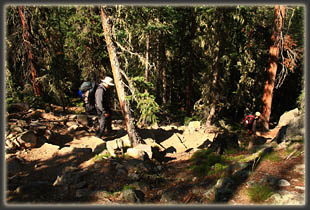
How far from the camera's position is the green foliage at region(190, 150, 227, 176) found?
647 cm

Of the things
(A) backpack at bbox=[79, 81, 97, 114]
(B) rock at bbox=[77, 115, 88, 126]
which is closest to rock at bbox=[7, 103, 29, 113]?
(B) rock at bbox=[77, 115, 88, 126]

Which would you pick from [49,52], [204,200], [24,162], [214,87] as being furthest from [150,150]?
[49,52]

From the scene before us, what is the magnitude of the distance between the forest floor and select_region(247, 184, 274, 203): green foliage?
7 centimetres

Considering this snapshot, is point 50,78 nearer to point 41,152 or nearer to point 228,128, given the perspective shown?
point 41,152

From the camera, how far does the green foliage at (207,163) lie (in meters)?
6.47

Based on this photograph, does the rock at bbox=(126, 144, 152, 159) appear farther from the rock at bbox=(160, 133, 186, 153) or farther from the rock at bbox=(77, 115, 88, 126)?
the rock at bbox=(77, 115, 88, 126)

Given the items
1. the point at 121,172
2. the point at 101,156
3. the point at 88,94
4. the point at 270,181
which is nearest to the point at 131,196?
the point at 121,172

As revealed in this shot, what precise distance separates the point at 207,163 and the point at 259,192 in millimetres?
2925

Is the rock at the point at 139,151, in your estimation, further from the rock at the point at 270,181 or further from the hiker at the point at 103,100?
the rock at the point at 270,181

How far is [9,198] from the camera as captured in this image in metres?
4.57

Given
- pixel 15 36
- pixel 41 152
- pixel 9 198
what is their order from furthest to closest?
pixel 15 36, pixel 41 152, pixel 9 198

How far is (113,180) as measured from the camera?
5.89 meters

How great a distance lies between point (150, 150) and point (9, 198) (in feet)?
14.6

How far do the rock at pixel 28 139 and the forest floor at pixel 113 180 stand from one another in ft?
0.62
